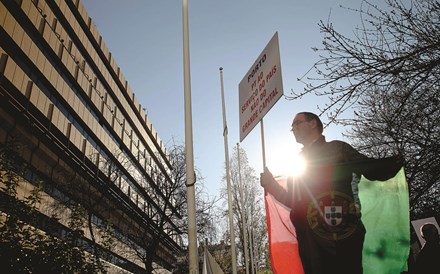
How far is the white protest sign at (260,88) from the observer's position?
4254 mm

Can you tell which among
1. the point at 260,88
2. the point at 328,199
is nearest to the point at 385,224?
the point at 328,199

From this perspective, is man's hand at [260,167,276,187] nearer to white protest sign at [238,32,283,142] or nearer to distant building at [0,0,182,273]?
white protest sign at [238,32,283,142]

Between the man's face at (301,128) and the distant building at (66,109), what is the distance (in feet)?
44.9

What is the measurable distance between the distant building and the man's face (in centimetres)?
1368

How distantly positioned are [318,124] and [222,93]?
12.0 meters

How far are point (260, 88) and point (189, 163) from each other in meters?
1.74

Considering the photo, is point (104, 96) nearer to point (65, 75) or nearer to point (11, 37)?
point (65, 75)

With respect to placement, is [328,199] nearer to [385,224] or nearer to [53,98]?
[385,224]

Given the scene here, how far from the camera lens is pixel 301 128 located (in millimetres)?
2854

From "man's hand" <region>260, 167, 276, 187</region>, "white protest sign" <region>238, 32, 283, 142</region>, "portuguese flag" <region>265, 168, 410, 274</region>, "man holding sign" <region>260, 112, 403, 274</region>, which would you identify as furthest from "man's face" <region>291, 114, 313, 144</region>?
"white protest sign" <region>238, 32, 283, 142</region>

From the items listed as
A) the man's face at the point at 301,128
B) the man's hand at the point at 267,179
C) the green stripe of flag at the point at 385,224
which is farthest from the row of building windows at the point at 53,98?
the green stripe of flag at the point at 385,224

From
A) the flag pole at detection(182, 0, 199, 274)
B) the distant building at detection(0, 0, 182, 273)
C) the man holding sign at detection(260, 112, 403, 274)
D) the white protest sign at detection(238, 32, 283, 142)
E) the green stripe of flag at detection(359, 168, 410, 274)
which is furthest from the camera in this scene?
the distant building at detection(0, 0, 182, 273)

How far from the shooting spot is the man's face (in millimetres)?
2836

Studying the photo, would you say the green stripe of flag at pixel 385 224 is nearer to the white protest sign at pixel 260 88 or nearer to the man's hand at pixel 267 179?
the man's hand at pixel 267 179
